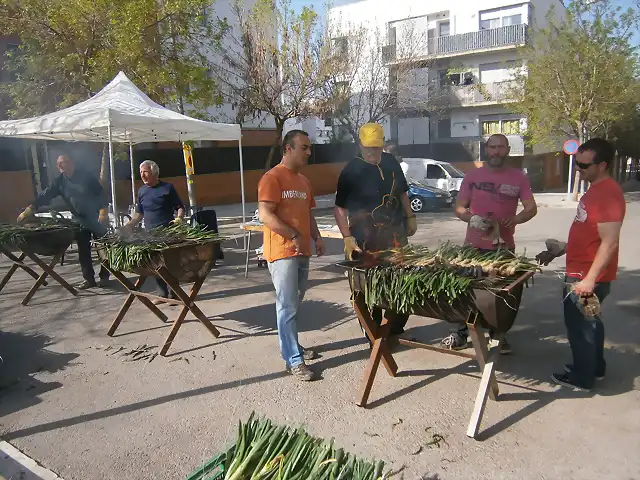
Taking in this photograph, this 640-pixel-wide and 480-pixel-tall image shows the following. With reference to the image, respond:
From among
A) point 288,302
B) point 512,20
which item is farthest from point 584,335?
point 512,20

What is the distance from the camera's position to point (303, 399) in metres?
3.68

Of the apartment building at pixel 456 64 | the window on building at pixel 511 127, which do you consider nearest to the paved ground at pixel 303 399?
the apartment building at pixel 456 64

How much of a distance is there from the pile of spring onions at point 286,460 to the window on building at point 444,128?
30.5 meters

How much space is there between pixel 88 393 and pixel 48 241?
285 cm

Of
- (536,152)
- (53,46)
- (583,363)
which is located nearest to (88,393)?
(583,363)

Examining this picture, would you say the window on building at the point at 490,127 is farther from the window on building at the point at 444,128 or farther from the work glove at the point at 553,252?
the work glove at the point at 553,252

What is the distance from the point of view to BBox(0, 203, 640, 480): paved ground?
2963 millimetres

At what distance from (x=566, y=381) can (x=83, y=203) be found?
20.3 feet

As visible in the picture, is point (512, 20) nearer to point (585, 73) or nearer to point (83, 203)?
point (585, 73)

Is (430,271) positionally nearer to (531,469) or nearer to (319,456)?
(531,469)

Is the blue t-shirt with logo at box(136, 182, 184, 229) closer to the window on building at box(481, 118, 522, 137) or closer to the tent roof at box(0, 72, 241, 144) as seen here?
the tent roof at box(0, 72, 241, 144)

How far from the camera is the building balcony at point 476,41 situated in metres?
28.5

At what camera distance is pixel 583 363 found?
3611mm

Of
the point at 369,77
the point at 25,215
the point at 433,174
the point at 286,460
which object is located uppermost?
the point at 369,77
